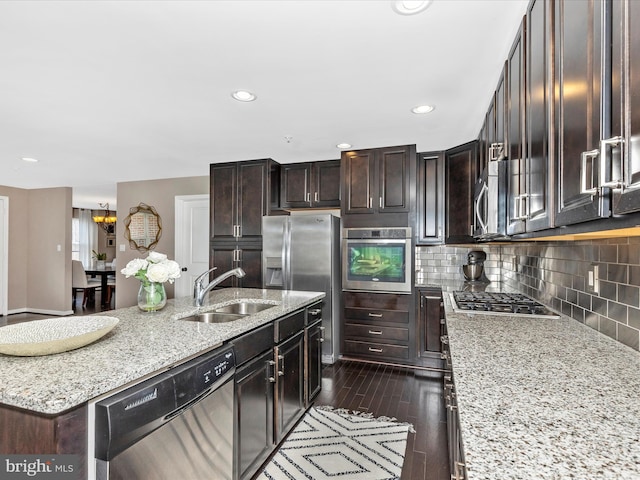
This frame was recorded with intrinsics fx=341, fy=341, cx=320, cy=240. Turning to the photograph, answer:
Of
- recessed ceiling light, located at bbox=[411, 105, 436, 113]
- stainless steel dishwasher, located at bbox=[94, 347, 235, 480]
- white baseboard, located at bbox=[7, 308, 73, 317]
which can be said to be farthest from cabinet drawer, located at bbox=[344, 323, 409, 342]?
white baseboard, located at bbox=[7, 308, 73, 317]

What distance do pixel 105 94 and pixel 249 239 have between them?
218cm

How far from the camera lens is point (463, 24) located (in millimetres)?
1689

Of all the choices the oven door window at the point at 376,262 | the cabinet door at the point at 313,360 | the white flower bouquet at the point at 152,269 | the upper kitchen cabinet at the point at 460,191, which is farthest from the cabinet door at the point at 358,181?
the white flower bouquet at the point at 152,269

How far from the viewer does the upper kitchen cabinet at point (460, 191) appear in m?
3.41

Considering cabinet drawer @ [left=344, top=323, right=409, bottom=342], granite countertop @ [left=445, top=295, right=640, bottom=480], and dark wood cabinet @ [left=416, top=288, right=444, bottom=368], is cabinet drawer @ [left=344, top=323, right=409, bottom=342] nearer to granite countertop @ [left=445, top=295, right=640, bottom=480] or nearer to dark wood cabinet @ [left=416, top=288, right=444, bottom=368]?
dark wood cabinet @ [left=416, top=288, right=444, bottom=368]

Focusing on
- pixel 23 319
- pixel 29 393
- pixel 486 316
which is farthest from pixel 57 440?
pixel 23 319

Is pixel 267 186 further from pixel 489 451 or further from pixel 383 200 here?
pixel 489 451

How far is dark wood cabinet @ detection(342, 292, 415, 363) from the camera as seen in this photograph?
366 centimetres

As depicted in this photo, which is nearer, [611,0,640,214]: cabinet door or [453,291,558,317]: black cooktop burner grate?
[611,0,640,214]: cabinet door

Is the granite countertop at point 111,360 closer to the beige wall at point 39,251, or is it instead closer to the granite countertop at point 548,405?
the granite countertop at point 548,405

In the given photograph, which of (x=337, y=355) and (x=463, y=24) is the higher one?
(x=463, y=24)

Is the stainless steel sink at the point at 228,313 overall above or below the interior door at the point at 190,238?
below

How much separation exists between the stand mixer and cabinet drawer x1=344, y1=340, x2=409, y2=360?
107 centimetres

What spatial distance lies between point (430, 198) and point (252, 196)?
212 centimetres
